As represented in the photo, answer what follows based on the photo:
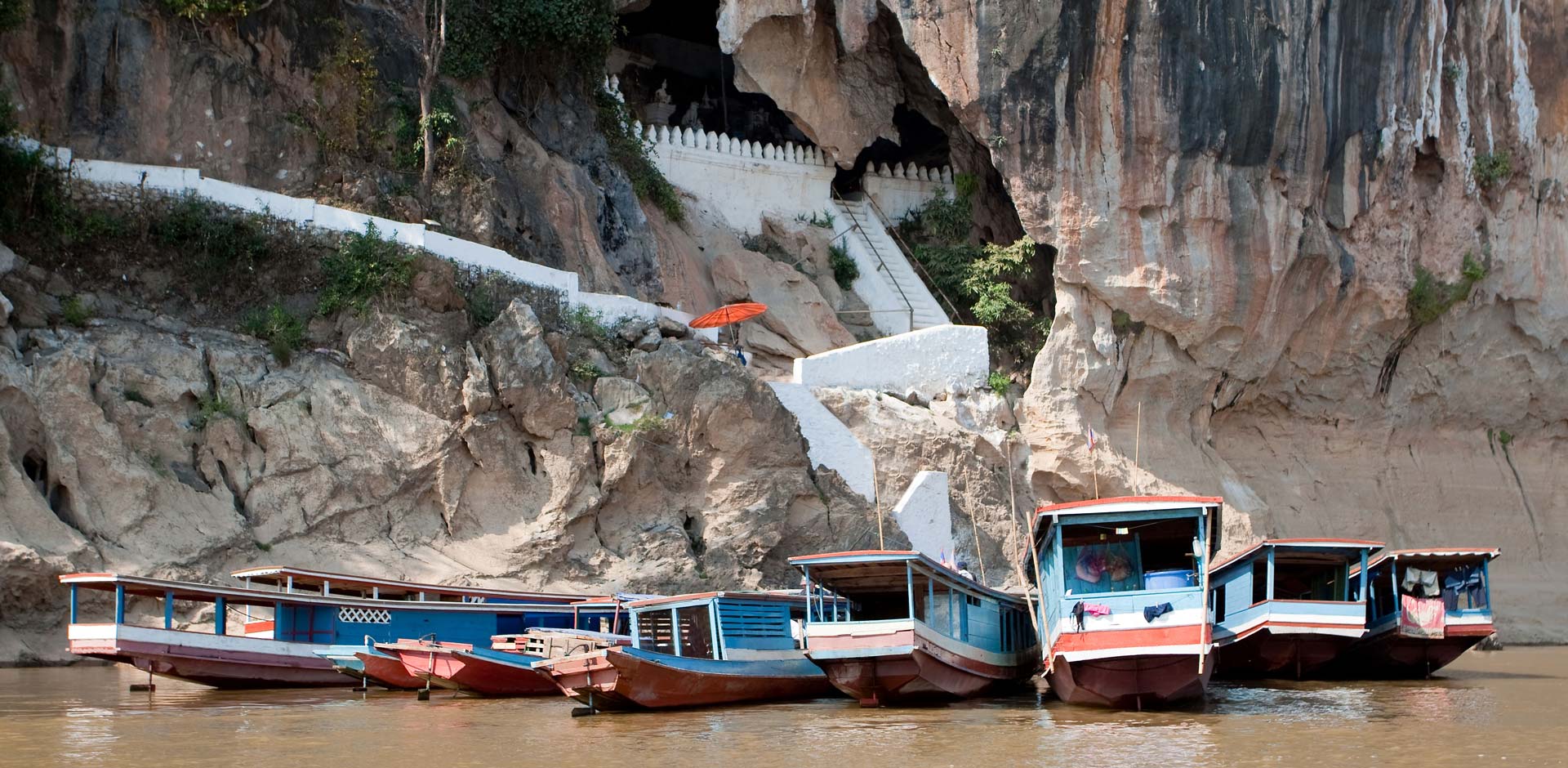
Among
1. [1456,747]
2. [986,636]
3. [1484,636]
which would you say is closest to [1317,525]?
[1484,636]

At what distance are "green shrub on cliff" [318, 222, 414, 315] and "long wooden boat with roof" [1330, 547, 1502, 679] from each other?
45.7ft

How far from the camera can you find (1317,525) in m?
29.2

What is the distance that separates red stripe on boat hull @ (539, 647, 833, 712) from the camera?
51.8ft

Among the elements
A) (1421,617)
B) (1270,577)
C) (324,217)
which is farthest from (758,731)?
(324,217)

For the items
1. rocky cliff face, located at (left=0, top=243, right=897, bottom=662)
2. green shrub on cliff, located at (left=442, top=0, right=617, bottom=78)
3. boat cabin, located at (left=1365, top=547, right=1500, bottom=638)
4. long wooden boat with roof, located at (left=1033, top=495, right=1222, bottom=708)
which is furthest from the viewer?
green shrub on cliff, located at (left=442, top=0, right=617, bottom=78)

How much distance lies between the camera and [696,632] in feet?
56.4

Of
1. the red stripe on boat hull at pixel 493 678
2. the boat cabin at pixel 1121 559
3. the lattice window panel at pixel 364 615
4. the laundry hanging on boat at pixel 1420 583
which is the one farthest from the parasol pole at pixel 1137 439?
the lattice window panel at pixel 364 615

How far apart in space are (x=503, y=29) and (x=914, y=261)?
901cm

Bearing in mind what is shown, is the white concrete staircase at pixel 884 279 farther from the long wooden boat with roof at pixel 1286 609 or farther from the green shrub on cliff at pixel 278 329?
the green shrub on cliff at pixel 278 329

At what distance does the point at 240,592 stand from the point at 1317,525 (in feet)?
65.1

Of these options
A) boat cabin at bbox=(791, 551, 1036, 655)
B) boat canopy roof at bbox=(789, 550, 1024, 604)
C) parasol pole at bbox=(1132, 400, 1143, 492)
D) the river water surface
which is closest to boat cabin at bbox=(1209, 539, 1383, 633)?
the river water surface

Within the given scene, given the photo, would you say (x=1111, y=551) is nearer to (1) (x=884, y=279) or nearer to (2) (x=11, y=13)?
(1) (x=884, y=279)

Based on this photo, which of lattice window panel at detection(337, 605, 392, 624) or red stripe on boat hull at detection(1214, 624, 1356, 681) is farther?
red stripe on boat hull at detection(1214, 624, 1356, 681)

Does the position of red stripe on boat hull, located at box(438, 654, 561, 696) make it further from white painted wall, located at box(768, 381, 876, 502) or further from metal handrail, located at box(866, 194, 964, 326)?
metal handrail, located at box(866, 194, 964, 326)
